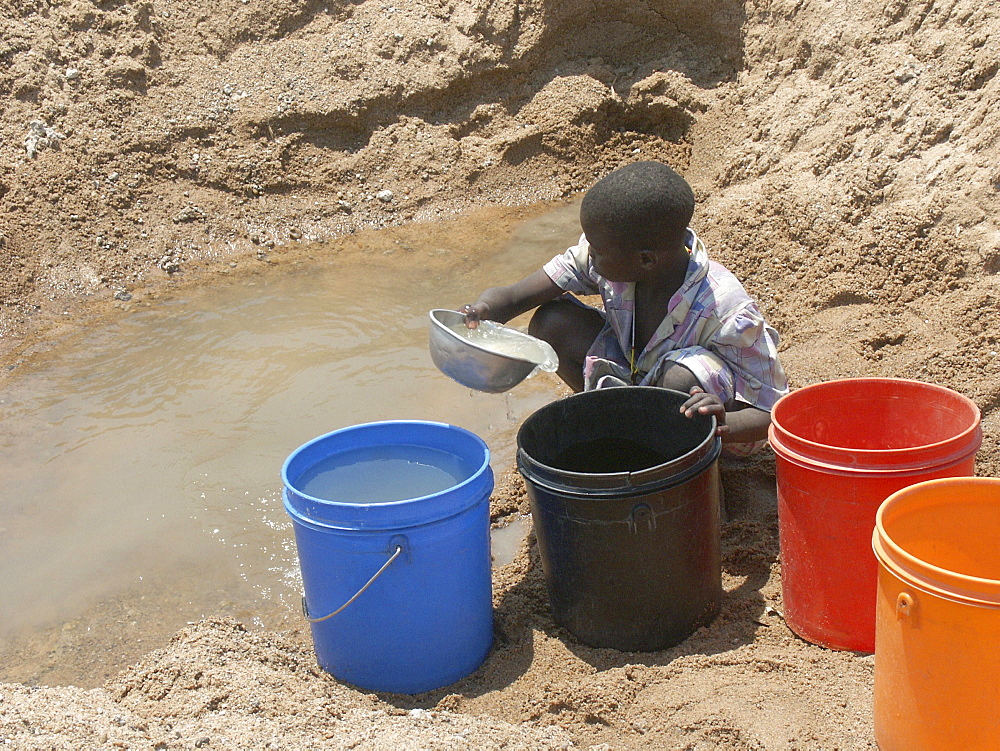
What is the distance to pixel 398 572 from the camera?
2389 millimetres

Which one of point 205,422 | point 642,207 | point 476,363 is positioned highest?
point 642,207

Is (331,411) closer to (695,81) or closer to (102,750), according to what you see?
(102,750)

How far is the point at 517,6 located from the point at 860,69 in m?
2.83

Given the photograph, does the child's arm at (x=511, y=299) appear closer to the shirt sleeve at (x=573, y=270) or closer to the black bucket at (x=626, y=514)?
the shirt sleeve at (x=573, y=270)

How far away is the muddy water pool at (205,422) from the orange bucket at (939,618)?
63.0 inches

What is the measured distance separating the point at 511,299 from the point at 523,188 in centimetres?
376

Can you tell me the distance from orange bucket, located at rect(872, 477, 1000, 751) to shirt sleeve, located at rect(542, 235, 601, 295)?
4.99 feet

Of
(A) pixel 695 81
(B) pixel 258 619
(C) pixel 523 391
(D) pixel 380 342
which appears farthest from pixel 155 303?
(A) pixel 695 81

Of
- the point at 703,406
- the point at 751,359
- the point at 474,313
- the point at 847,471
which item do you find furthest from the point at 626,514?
the point at 474,313

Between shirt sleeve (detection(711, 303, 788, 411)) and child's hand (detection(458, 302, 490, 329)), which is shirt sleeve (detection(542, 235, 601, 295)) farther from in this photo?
shirt sleeve (detection(711, 303, 788, 411))

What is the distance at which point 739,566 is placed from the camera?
2.99 metres

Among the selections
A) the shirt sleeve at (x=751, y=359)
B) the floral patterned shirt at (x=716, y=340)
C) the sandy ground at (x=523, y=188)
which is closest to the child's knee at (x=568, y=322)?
the floral patterned shirt at (x=716, y=340)

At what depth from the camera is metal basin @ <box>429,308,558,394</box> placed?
2.71 meters

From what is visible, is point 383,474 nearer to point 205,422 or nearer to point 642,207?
point 642,207
